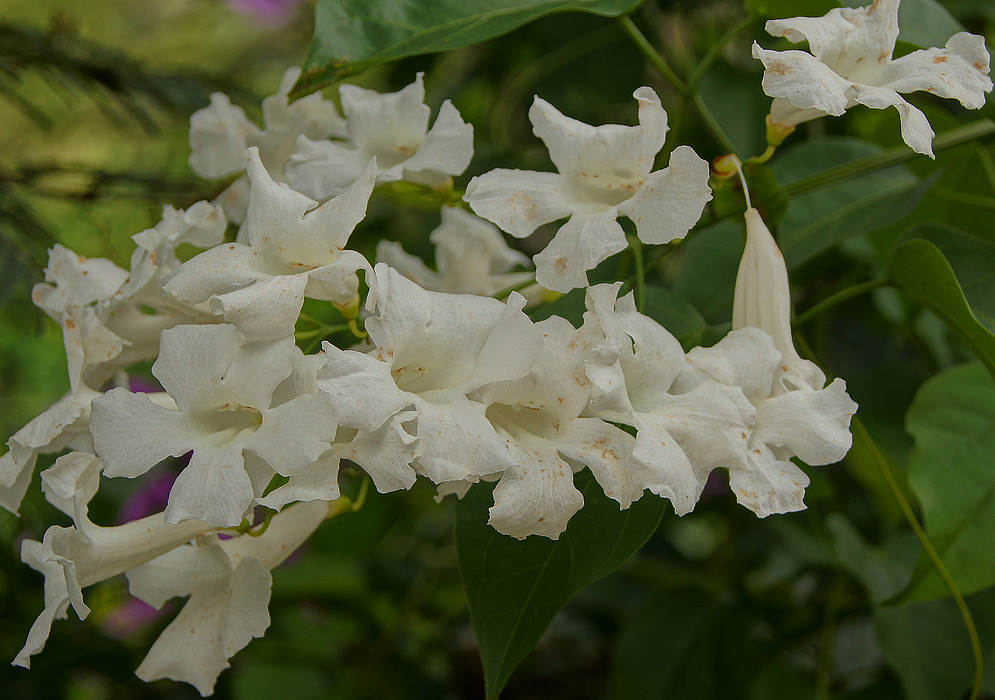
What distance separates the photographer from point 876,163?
502mm

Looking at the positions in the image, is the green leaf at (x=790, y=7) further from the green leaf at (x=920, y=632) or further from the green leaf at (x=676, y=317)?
the green leaf at (x=920, y=632)

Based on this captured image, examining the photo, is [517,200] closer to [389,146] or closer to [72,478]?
[389,146]

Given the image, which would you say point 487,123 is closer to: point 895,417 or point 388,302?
point 895,417

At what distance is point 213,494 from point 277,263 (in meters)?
0.12

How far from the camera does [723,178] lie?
43 centimetres

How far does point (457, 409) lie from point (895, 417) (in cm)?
55

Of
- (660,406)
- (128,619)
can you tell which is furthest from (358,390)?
(128,619)

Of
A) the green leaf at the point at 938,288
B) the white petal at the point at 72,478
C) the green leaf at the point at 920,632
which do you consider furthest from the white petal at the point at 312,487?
the green leaf at the point at 920,632

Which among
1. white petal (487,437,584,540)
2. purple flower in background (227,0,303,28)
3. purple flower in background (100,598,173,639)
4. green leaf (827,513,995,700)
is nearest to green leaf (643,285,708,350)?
white petal (487,437,584,540)

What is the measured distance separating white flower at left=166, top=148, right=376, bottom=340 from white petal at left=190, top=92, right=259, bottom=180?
14 centimetres

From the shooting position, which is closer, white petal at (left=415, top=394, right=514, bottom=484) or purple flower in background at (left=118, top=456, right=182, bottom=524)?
white petal at (left=415, top=394, right=514, bottom=484)

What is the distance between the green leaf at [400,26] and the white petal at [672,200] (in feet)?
0.35

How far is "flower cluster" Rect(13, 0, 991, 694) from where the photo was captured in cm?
32

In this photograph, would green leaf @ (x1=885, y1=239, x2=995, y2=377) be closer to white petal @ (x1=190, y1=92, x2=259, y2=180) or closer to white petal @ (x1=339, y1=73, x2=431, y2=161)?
white petal @ (x1=339, y1=73, x2=431, y2=161)
